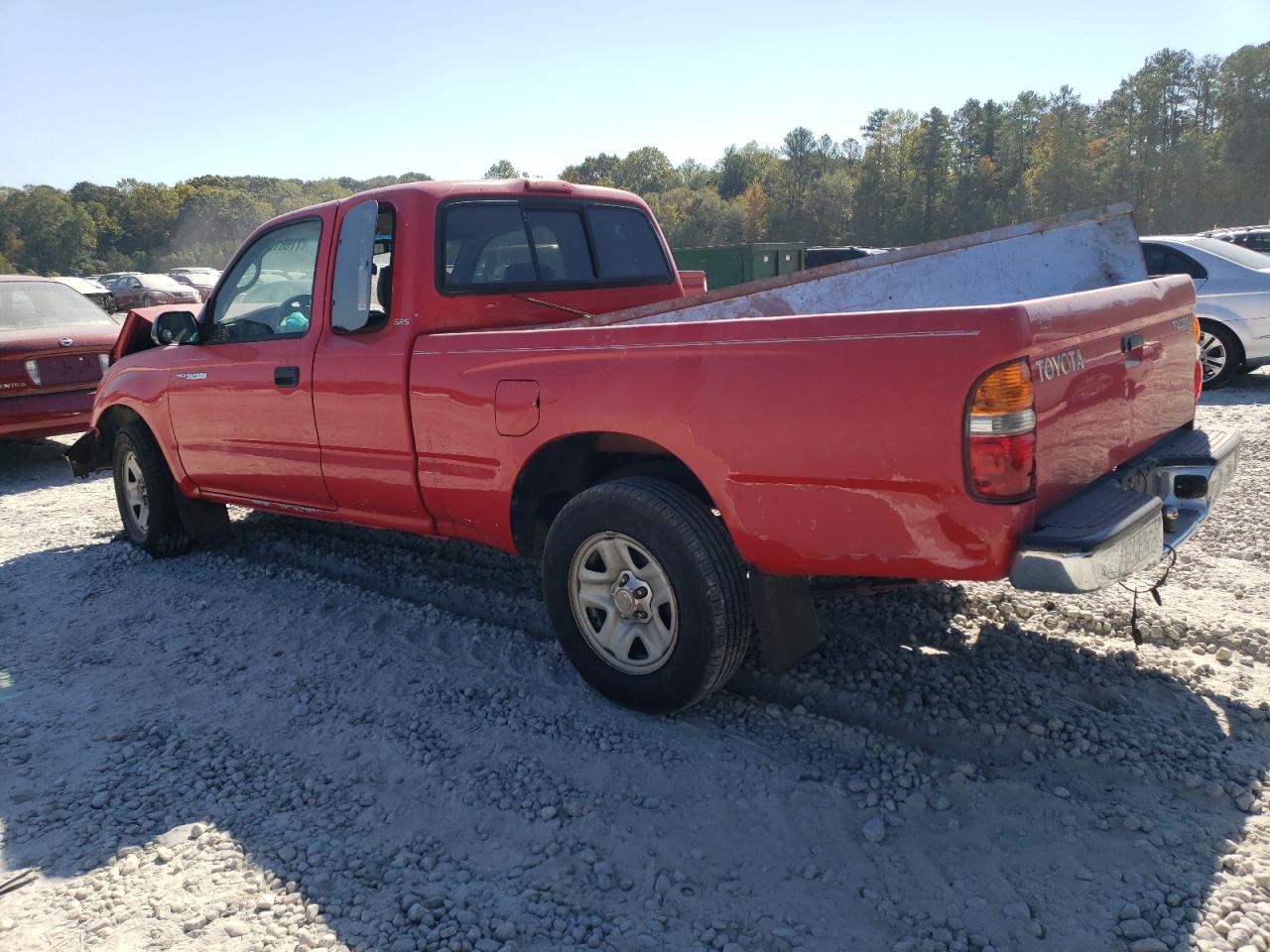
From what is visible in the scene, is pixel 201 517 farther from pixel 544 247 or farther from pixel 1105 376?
pixel 1105 376

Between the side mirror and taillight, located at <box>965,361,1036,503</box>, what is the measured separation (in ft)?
14.6

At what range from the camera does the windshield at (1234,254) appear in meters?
9.71

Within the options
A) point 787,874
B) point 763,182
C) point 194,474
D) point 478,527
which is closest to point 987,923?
point 787,874

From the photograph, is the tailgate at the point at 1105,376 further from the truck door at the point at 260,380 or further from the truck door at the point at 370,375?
the truck door at the point at 260,380

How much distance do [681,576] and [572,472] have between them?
2.73 feet

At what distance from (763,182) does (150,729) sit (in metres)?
72.0

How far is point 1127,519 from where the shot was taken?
277 cm

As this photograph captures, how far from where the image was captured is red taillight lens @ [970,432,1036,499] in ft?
8.66

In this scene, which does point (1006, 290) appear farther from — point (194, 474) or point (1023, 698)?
point (194, 474)

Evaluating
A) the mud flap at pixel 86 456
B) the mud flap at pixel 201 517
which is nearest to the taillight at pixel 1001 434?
the mud flap at pixel 201 517

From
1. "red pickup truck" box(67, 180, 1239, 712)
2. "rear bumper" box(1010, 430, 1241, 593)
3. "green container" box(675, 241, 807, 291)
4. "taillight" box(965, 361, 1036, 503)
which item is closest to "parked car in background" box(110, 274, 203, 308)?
"green container" box(675, 241, 807, 291)

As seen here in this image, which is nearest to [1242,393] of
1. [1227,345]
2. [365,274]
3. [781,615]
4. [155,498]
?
[1227,345]

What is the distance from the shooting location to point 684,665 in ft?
11.0

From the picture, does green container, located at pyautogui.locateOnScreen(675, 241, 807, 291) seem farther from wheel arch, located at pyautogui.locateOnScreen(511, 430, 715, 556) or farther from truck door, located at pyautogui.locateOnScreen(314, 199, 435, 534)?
wheel arch, located at pyautogui.locateOnScreen(511, 430, 715, 556)
